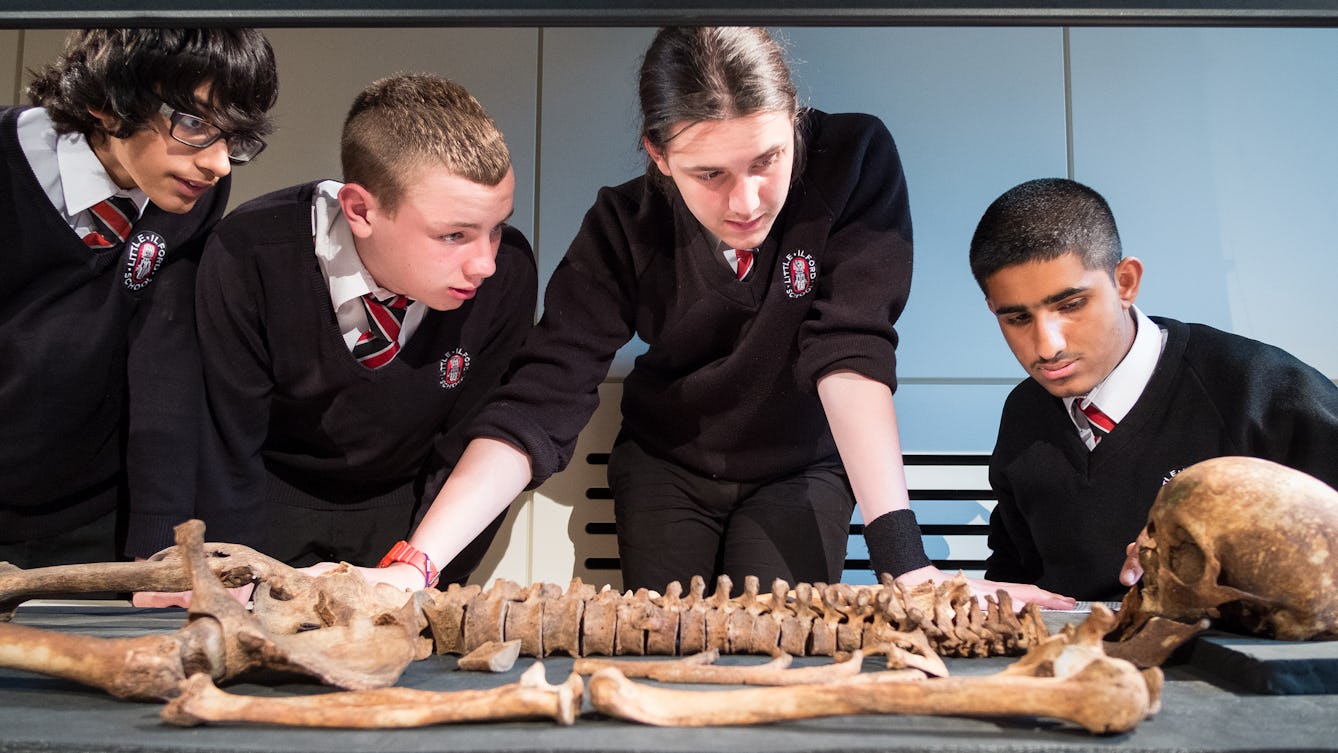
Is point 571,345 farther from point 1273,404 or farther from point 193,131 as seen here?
point 1273,404

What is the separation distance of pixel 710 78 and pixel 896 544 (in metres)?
0.76

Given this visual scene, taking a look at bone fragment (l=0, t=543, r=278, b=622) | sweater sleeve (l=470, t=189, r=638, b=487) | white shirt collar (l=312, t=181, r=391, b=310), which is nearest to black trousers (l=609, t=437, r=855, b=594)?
sweater sleeve (l=470, t=189, r=638, b=487)

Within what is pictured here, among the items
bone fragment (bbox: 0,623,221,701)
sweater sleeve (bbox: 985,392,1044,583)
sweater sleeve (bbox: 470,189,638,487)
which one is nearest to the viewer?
bone fragment (bbox: 0,623,221,701)

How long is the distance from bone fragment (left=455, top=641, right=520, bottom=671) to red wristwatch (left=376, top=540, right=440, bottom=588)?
412 millimetres

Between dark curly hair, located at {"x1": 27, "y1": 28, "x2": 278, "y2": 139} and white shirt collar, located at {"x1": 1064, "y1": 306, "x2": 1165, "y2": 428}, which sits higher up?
dark curly hair, located at {"x1": 27, "y1": 28, "x2": 278, "y2": 139}

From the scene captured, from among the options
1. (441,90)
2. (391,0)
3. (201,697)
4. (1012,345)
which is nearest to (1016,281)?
(1012,345)

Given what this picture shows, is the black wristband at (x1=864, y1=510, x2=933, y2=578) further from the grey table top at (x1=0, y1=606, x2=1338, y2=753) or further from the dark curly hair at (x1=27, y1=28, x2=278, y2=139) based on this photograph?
the dark curly hair at (x1=27, y1=28, x2=278, y2=139)

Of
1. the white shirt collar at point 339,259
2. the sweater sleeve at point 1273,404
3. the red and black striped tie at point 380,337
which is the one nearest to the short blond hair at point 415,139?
the white shirt collar at point 339,259

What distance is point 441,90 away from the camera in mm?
1787

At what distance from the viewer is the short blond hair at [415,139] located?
66.1 inches

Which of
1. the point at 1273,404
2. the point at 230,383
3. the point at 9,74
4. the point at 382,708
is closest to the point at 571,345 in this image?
the point at 230,383

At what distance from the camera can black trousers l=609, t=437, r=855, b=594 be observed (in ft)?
6.06

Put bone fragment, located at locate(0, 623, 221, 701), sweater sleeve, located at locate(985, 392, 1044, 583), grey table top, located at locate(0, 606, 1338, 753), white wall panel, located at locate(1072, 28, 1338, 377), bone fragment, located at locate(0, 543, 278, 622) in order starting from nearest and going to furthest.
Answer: grey table top, located at locate(0, 606, 1338, 753)
bone fragment, located at locate(0, 623, 221, 701)
bone fragment, located at locate(0, 543, 278, 622)
sweater sleeve, located at locate(985, 392, 1044, 583)
white wall panel, located at locate(1072, 28, 1338, 377)

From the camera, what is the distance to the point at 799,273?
5.72ft
